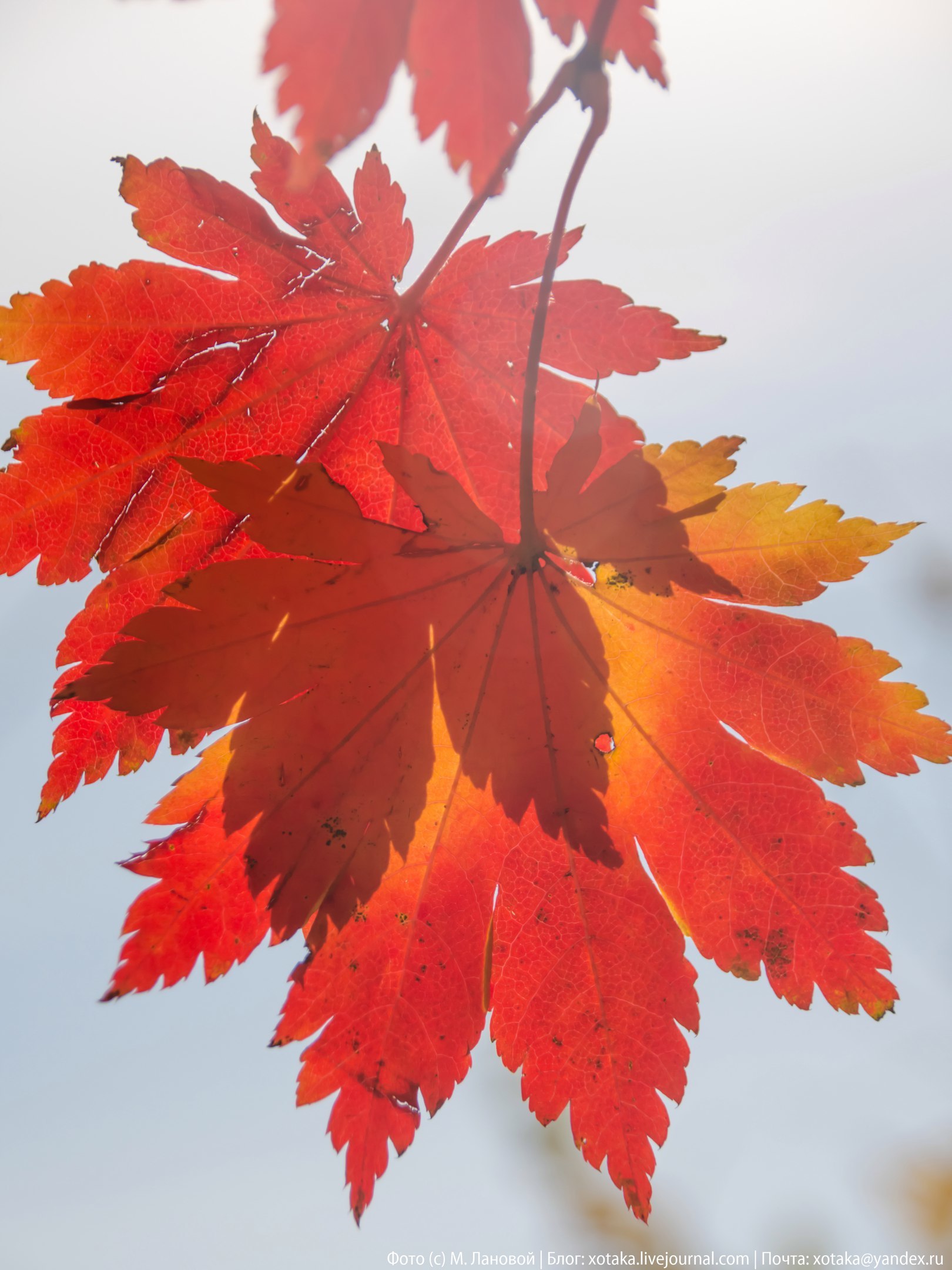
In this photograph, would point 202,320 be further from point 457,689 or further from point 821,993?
point 821,993

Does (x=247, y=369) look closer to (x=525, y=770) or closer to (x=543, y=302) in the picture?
(x=543, y=302)

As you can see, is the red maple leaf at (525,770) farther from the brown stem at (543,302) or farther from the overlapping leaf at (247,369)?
the overlapping leaf at (247,369)

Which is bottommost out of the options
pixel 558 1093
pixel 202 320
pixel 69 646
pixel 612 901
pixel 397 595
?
pixel 558 1093

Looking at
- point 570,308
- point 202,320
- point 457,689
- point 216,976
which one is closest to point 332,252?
point 202,320

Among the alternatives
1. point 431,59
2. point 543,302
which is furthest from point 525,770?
point 431,59

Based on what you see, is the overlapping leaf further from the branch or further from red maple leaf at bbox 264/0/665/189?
red maple leaf at bbox 264/0/665/189

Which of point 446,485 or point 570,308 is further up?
point 570,308

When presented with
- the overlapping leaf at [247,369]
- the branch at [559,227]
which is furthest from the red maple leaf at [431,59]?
the overlapping leaf at [247,369]
